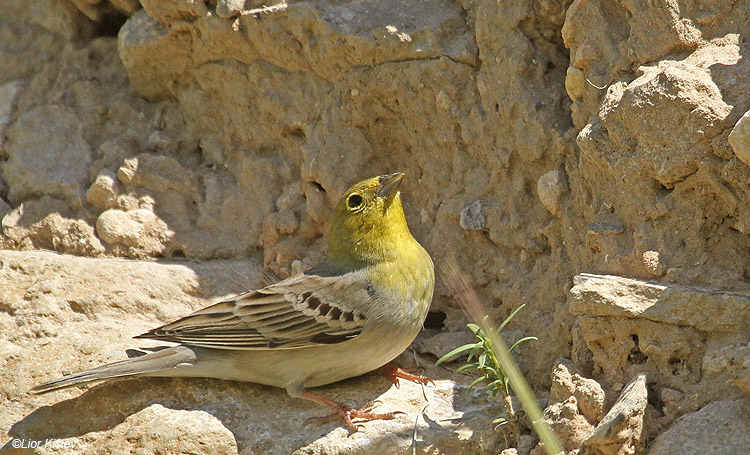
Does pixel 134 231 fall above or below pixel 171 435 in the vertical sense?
above

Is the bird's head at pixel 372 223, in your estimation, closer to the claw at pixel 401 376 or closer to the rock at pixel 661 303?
the claw at pixel 401 376

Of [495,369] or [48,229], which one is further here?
[48,229]

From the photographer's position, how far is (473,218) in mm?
5324

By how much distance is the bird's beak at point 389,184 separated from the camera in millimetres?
5184

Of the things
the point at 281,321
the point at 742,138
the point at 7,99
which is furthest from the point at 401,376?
the point at 7,99

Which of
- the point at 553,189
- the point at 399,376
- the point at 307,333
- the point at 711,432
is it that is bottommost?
the point at 399,376

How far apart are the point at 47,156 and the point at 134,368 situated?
8.12 ft

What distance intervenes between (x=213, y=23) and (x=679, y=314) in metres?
3.88

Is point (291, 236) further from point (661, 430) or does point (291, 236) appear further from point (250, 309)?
point (661, 430)

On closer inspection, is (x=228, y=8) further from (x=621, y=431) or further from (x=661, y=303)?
(x=621, y=431)

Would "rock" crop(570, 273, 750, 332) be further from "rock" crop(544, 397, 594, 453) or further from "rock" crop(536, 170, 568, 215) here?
"rock" crop(536, 170, 568, 215)

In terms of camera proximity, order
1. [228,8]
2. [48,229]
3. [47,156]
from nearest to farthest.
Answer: [228,8] → [48,229] → [47,156]

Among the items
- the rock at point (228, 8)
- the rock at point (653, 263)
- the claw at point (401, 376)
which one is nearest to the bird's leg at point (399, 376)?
the claw at point (401, 376)

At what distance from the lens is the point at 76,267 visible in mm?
5758
